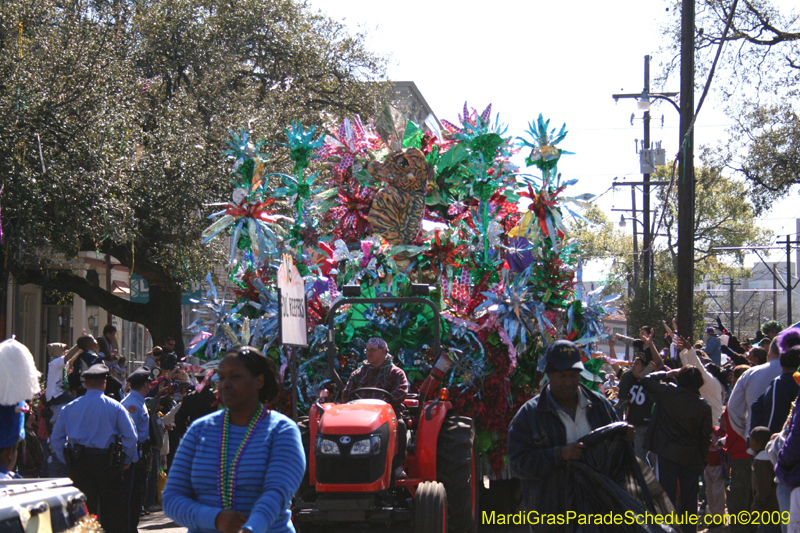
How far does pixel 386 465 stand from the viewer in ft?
22.9

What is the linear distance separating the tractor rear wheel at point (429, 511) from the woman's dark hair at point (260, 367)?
331 cm

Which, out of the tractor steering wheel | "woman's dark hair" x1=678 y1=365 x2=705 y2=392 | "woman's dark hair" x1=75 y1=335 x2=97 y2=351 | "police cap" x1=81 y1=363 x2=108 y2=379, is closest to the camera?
"police cap" x1=81 y1=363 x2=108 y2=379

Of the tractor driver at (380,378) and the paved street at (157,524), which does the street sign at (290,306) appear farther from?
the paved street at (157,524)

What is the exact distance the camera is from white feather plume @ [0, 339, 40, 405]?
5.27 metres

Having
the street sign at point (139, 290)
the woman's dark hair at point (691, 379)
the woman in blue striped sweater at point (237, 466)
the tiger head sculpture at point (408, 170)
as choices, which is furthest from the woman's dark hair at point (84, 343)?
the street sign at point (139, 290)

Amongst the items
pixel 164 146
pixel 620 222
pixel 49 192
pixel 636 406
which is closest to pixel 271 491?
pixel 636 406

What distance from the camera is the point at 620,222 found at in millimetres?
37156

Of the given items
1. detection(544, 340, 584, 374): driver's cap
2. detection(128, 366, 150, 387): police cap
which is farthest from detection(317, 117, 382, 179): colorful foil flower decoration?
detection(544, 340, 584, 374): driver's cap

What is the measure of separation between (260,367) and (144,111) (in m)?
14.7

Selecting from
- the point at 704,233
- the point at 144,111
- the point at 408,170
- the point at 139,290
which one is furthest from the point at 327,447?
the point at 704,233

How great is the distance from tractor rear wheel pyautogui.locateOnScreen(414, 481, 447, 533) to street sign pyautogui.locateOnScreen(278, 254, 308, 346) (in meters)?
→ 1.49

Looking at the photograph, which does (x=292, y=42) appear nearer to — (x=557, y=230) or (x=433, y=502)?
(x=557, y=230)

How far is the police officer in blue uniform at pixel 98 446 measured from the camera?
7.34 meters

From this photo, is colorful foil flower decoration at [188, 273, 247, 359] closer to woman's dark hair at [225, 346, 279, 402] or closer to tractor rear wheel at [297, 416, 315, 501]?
tractor rear wheel at [297, 416, 315, 501]
